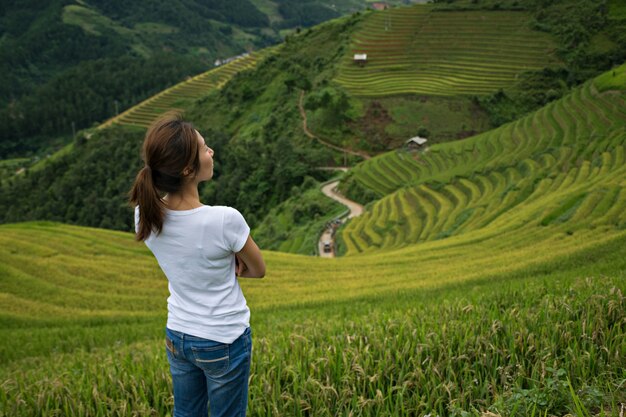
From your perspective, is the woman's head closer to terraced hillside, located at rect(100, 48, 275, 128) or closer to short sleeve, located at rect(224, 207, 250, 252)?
short sleeve, located at rect(224, 207, 250, 252)

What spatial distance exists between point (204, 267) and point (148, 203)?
0.40 m

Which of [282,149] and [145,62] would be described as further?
[145,62]

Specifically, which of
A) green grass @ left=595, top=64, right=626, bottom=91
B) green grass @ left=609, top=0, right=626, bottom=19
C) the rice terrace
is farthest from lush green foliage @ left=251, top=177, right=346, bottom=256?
green grass @ left=609, top=0, right=626, bottom=19

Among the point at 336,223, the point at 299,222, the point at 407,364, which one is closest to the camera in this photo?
the point at 407,364

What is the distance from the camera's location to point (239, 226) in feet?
7.78

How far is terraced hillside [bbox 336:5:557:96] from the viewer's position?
55.9 m

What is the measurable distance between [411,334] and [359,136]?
48.9 meters

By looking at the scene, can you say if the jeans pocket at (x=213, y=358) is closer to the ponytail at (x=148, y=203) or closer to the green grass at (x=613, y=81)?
the ponytail at (x=148, y=203)

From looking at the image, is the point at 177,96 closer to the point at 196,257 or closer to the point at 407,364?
the point at 407,364

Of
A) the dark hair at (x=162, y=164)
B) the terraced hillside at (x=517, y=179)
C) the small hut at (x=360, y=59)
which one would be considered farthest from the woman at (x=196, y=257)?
the small hut at (x=360, y=59)

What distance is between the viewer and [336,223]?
33188 mm

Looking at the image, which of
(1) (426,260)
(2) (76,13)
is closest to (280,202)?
(1) (426,260)

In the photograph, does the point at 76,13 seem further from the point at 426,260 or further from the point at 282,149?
the point at 426,260

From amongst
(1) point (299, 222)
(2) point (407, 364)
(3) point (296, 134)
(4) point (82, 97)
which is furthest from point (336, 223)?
(4) point (82, 97)
